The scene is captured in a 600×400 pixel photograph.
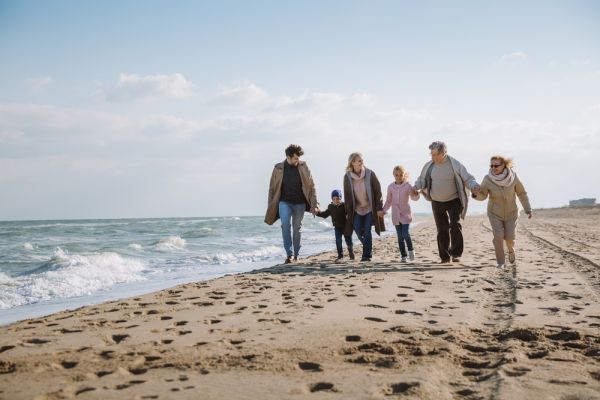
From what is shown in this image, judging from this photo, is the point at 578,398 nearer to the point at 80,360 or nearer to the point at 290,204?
the point at 80,360

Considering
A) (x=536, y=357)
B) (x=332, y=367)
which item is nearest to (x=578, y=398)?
(x=536, y=357)

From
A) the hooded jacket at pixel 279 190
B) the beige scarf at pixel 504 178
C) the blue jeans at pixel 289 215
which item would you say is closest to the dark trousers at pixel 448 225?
the beige scarf at pixel 504 178

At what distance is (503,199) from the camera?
282 inches

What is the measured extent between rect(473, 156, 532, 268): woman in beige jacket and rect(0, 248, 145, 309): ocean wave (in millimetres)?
6244

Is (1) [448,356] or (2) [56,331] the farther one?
(2) [56,331]

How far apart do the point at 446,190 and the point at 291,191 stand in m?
2.58

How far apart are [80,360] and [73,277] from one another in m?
6.88

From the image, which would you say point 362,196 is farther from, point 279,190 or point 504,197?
point 504,197

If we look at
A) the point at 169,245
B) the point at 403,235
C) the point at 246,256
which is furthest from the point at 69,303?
the point at 169,245

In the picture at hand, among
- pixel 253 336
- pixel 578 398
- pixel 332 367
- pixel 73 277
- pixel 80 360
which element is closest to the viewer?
pixel 578 398

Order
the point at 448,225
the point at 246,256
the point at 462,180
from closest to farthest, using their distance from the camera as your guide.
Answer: the point at 462,180
the point at 448,225
the point at 246,256

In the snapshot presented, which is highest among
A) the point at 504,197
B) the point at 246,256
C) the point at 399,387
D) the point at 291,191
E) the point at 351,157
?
the point at 351,157

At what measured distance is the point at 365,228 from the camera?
8.38 meters

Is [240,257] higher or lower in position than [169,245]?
lower
